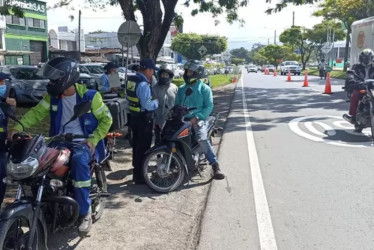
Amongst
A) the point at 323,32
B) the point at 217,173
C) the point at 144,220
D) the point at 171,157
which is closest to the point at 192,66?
the point at 171,157

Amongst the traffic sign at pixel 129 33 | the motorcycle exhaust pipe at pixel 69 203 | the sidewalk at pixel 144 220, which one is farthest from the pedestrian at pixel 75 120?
the traffic sign at pixel 129 33

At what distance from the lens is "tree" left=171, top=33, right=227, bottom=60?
94062 millimetres

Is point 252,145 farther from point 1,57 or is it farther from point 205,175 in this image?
point 1,57

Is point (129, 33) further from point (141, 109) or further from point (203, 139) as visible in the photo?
point (203, 139)

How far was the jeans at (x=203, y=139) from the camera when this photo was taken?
19.7 ft

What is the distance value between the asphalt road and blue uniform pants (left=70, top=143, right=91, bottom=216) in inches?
47.5

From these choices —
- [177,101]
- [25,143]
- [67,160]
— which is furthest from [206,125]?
[25,143]

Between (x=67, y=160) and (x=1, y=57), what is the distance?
1513 inches

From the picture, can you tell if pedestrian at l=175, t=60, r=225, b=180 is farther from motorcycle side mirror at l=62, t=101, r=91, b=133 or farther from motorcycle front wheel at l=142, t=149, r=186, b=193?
motorcycle side mirror at l=62, t=101, r=91, b=133

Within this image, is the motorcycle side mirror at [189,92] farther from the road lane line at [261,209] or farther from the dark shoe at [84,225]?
the dark shoe at [84,225]

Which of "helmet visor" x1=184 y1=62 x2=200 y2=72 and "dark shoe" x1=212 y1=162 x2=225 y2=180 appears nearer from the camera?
"helmet visor" x1=184 y1=62 x2=200 y2=72

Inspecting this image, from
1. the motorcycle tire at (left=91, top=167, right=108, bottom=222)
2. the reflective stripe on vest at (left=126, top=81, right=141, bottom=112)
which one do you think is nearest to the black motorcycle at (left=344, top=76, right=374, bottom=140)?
the reflective stripe on vest at (left=126, top=81, right=141, bottom=112)

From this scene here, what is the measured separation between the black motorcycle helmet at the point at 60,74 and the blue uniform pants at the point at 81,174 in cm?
56

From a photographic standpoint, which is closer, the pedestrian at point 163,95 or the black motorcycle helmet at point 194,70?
the black motorcycle helmet at point 194,70
